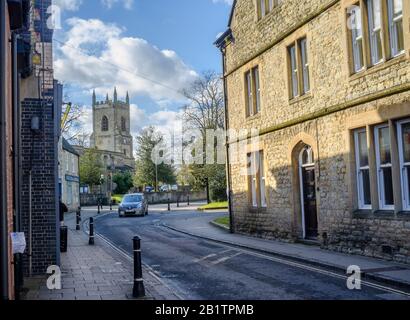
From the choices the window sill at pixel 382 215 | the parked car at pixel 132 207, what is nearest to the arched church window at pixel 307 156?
the window sill at pixel 382 215

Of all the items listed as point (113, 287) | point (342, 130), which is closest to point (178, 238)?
point (342, 130)

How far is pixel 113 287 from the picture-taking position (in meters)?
9.49

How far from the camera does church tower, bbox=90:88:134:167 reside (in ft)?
385

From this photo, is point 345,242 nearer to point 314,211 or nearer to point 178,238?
point 314,211

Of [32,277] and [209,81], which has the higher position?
[209,81]

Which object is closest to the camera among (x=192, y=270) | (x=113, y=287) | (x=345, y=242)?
(x=113, y=287)

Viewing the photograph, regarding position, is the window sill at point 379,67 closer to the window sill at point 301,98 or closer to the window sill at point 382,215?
the window sill at point 301,98

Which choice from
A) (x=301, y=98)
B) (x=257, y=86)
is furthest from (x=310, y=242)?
(x=257, y=86)

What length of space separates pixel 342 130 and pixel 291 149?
9.26ft

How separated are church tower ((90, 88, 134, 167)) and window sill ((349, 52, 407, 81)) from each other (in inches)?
4134

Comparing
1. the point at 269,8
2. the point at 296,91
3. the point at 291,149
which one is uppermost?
the point at 269,8

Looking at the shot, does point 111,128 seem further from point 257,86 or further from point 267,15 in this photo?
point 267,15

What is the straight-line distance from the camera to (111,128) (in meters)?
119

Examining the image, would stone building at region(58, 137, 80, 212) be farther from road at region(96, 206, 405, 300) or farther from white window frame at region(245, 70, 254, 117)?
road at region(96, 206, 405, 300)
